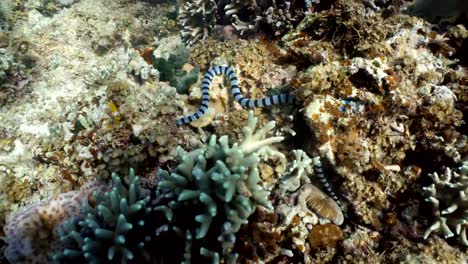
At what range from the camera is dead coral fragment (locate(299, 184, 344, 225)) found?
361 centimetres

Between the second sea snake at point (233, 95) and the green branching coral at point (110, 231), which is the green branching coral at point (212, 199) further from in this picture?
the second sea snake at point (233, 95)

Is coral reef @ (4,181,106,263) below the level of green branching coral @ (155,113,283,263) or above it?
below

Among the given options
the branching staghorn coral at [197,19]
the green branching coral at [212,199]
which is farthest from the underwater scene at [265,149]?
the branching staghorn coral at [197,19]

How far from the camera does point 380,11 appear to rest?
540 centimetres

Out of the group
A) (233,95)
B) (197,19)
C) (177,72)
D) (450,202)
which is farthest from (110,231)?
(197,19)

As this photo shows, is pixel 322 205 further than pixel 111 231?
Yes

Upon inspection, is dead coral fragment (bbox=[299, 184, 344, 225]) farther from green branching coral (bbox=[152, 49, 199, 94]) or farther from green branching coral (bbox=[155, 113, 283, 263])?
green branching coral (bbox=[152, 49, 199, 94])

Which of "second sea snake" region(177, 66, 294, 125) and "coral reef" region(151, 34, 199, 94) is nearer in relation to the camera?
"second sea snake" region(177, 66, 294, 125)

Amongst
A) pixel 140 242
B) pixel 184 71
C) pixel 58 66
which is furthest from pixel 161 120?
pixel 58 66

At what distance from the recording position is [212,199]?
2.75 meters

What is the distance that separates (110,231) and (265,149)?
160 cm

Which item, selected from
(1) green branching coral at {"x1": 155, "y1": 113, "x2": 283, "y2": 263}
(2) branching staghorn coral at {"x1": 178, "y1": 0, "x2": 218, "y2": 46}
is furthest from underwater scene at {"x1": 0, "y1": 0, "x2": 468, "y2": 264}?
(2) branching staghorn coral at {"x1": 178, "y1": 0, "x2": 218, "y2": 46}

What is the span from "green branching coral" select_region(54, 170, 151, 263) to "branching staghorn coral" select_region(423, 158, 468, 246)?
292cm

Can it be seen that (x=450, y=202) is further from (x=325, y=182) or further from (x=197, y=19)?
(x=197, y=19)
